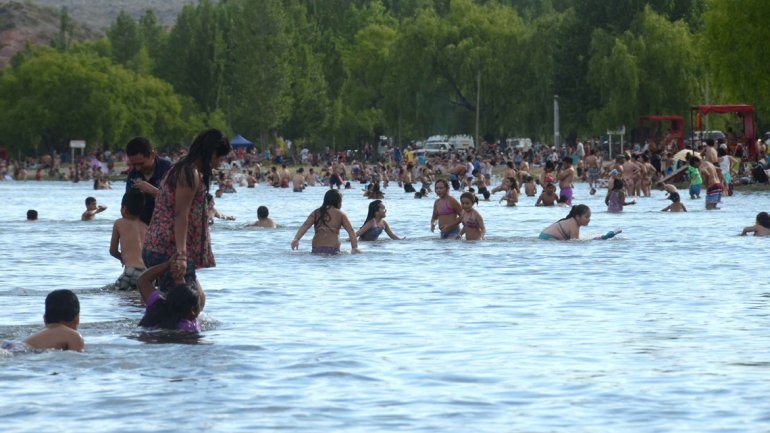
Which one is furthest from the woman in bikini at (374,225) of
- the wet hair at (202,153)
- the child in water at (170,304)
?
A: the wet hair at (202,153)

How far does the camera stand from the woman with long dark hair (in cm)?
1095

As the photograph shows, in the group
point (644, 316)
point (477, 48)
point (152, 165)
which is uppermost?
point (477, 48)

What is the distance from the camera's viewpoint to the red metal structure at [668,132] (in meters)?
61.7

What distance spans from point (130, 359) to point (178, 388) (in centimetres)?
132

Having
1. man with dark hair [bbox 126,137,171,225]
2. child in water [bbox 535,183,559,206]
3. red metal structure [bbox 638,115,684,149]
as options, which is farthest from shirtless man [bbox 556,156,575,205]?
man with dark hair [bbox 126,137,171,225]

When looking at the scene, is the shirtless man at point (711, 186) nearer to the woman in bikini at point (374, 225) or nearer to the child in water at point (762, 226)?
the child in water at point (762, 226)

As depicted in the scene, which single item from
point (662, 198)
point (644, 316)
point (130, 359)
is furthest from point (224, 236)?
point (662, 198)

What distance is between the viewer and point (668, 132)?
218 feet

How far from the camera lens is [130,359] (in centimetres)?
1075

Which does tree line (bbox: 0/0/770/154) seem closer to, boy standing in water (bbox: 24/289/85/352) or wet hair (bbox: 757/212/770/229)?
wet hair (bbox: 757/212/770/229)

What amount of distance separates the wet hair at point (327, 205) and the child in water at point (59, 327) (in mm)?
9343

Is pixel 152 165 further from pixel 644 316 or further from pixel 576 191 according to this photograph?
pixel 576 191

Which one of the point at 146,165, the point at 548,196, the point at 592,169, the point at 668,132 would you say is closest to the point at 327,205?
the point at 146,165

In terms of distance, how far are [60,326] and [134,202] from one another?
323cm
